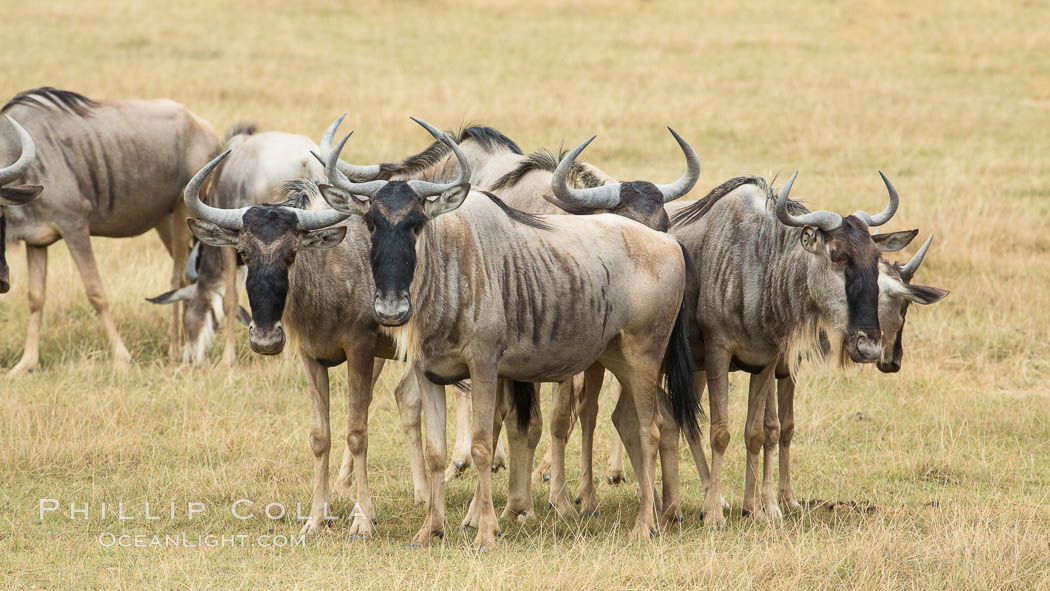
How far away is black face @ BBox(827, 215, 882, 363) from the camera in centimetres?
632

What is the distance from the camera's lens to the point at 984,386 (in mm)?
9266

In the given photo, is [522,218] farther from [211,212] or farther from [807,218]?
[211,212]

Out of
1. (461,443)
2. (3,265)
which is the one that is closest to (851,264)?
(461,443)

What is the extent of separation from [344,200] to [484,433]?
1376 mm

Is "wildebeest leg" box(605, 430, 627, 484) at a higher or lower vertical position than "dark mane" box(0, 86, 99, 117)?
lower

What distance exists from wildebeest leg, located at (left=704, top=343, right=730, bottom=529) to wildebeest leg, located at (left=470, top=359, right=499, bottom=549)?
4.46ft

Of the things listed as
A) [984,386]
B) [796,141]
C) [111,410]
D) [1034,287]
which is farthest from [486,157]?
[796,141]

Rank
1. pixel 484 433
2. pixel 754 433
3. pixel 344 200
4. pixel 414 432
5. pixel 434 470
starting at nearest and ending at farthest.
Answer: pixel 344 200, pixel 484 433, pixel 434 470, pixel 754 433, pixel 414 432

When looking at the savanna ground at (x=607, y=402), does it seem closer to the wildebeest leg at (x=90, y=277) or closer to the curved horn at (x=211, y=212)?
the wildebeest leg at (x=90, y=277)

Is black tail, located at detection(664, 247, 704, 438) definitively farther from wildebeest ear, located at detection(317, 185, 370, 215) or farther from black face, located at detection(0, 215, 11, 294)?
black face, located at detection(0, 215, 11, 294)

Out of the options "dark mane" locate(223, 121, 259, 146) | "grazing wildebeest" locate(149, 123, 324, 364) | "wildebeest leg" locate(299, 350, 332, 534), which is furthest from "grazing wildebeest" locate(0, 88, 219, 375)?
"wildebeest leg" locate(299, 350, 332, 534)

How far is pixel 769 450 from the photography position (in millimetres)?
7211

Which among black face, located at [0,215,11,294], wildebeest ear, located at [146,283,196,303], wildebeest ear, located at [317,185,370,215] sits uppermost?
wildebeest ear, located at [317,185,370,215]

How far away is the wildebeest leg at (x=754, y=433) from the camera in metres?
7.04
